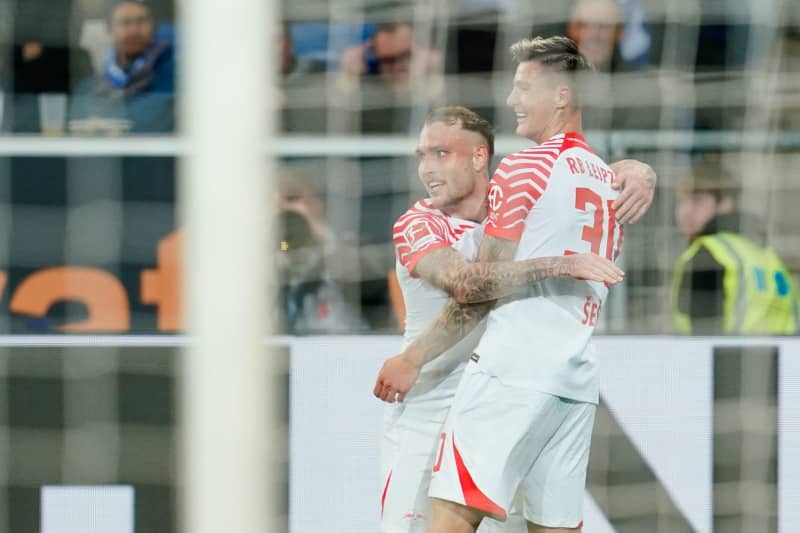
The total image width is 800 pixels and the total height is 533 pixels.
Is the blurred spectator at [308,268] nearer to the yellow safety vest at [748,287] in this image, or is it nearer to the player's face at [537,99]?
the player's face at [537,99]

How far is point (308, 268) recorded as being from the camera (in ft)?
9.22

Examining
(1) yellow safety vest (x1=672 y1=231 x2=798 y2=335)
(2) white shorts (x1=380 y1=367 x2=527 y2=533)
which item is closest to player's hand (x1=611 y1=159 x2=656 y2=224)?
(2) white shorts (x1=380 y1=367 x2=527 y2=533)

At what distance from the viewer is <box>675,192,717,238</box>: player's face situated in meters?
2.86

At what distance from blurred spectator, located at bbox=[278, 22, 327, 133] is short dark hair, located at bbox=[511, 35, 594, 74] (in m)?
0.67

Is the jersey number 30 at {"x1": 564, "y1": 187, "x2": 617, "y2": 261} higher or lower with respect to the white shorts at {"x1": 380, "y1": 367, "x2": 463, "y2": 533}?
higher

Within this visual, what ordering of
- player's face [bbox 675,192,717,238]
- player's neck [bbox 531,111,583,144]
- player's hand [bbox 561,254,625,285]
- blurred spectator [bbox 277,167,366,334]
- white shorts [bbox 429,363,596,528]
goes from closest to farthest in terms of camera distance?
1. player's hand [bbox 561,254,625,285]
2. white shorts [bbox 429,363,596,528]
3. player's neck [bbox 531,111,583,144]
4. blurred spectator [bbox 277,167,366,334]
5. player's face [bbox 675,192,717,238]

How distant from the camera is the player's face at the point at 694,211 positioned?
2.86 m

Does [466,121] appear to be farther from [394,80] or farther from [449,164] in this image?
[394,80]

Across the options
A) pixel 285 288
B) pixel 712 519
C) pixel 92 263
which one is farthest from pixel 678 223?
pixel 92 263

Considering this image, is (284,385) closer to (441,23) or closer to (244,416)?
(441,23)

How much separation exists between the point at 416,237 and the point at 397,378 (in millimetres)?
283

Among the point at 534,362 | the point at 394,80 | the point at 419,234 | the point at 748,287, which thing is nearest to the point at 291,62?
the point at 394,80

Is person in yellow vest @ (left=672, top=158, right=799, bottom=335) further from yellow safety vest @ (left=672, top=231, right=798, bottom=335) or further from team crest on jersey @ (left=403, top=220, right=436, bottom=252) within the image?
team crest on jersey @ (left=403, top=220, right=436, bottom=252)

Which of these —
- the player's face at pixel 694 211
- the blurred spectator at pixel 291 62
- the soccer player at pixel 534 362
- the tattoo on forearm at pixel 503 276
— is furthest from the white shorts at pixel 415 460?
the blurred spectator at pixel 291 62
